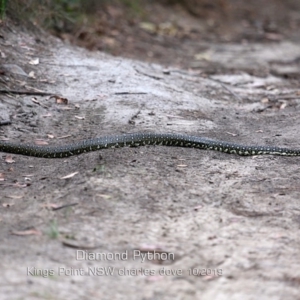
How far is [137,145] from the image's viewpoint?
10.5 meters

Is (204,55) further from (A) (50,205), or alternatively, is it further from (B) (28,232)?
(B) (28,232)

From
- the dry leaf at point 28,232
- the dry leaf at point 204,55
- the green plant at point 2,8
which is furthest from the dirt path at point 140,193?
the dry leaf at point 204,55

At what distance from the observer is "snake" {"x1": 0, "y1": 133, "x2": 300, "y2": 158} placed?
33.5ft

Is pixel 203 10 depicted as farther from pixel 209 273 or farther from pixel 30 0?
pixel 209 273

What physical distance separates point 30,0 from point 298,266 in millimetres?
11036

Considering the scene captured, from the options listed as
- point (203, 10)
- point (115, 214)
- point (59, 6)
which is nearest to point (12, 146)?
point (115, 214)

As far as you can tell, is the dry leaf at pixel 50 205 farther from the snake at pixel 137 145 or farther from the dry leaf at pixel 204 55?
the dry leaf at pixel 204 55

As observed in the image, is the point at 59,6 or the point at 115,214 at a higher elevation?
the point at 59,6

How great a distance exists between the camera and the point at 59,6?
1727cm

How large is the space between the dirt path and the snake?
18 centimetres

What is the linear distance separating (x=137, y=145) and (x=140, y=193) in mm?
2121

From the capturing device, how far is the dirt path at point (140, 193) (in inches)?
255

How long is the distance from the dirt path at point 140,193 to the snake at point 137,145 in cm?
18

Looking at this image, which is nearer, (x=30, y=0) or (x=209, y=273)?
(x=209, y=273)
